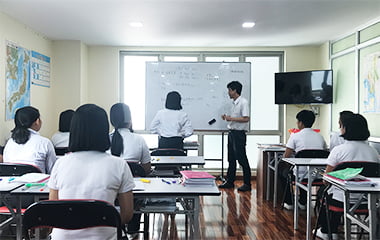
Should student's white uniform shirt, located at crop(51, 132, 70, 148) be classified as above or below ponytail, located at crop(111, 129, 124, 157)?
below

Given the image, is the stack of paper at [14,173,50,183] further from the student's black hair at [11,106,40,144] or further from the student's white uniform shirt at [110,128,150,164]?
the student's white uniform shirt at [110,128,150,164]

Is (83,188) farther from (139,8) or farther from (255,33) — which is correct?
(255,33)

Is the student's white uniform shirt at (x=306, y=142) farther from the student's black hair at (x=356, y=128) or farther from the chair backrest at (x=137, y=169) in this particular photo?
the chair backrest at (x=137, y=169)

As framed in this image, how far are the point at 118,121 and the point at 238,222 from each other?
6.41 feet

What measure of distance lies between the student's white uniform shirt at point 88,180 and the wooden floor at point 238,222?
6.39 ft

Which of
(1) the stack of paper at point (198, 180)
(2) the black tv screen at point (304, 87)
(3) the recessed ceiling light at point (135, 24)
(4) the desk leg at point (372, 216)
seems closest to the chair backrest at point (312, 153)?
(4) the desk leg at point (372, 216)

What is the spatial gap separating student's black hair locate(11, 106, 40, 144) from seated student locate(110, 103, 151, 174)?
69cm

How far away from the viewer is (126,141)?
2.98 metres

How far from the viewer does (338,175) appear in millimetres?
2479

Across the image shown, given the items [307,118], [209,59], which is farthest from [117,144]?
[209,59]

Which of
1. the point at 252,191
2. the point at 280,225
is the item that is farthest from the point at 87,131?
the point at 252,191

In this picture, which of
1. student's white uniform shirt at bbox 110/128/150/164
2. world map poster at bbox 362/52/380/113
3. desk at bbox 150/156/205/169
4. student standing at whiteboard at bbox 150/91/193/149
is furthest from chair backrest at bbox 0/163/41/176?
world map poster at bbox 362/52/380/113

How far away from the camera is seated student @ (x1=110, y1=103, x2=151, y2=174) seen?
282 cm

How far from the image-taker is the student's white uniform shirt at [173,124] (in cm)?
454
